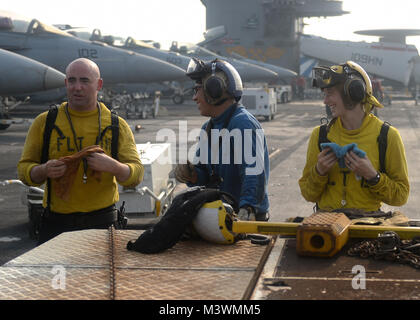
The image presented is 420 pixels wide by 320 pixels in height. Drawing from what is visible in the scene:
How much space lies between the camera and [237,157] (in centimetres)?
424

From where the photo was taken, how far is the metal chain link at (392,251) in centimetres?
268

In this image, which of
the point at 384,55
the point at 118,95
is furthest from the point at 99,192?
the point at 384,55

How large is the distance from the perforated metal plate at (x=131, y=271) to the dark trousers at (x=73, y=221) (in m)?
1.03

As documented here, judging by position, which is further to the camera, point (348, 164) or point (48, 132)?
point (48, 132)

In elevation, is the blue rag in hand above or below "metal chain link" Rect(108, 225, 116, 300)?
above

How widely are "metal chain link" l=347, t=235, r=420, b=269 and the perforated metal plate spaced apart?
43 centimetres

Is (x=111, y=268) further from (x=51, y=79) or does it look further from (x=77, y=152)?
(x=51, y=79)

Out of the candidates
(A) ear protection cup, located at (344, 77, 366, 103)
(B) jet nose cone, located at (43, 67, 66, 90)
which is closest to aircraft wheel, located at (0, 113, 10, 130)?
(B) jet nose cone, located at (43, 67, 66, 90)

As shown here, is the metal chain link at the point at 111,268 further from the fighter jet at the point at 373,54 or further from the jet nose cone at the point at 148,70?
the fighter jet at the point at 373,54

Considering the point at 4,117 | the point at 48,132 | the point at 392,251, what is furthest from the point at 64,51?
the point at 392,251

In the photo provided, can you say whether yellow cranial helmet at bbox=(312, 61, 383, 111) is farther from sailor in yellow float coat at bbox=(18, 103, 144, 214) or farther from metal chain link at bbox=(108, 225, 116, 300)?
metal chain link at bbox=(108, 225, 116, 300)

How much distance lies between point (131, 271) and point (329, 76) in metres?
1.91

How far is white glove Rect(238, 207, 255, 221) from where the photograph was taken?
3.80m
